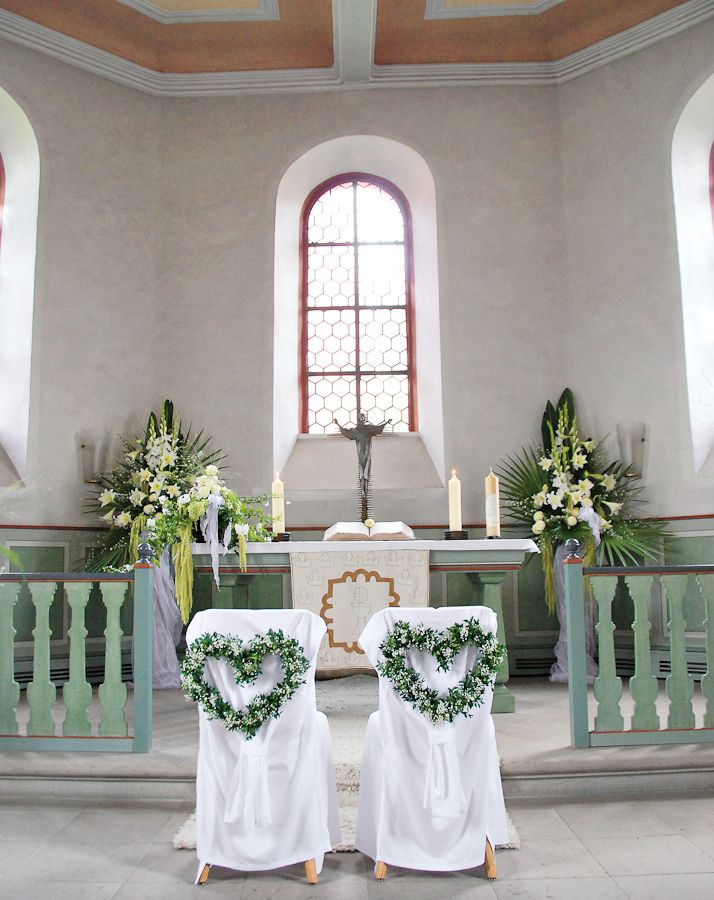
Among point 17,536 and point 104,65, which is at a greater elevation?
point 104,65

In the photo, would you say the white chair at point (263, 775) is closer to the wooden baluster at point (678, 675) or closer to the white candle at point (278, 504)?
the wooden baluster at point (678, 675)

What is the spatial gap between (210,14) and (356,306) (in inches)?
115

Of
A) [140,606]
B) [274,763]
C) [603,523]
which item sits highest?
[603,523]

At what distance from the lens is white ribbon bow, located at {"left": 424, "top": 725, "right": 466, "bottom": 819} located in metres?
3.10

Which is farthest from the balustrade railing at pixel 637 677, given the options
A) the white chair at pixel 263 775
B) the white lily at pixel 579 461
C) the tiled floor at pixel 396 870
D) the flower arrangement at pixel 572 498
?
the white lily at pixel 579 461

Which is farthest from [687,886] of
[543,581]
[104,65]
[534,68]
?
[104,65]

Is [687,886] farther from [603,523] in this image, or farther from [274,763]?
[603,523]

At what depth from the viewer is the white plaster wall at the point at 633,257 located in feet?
22.8

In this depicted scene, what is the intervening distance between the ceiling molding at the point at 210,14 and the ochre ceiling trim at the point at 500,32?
986 millimetres

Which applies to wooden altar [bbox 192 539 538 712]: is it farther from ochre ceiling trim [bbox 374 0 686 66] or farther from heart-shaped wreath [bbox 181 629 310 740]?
ochre ceiling trim [bbox 374 0 686 66]

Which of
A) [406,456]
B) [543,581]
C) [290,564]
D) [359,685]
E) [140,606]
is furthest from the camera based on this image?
[406,456]

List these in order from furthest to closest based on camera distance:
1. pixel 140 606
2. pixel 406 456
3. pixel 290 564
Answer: pixel 406 456, pixel 290 564, pixel 140 606

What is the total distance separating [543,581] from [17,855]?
4.91m

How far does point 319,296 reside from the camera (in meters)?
8.34
